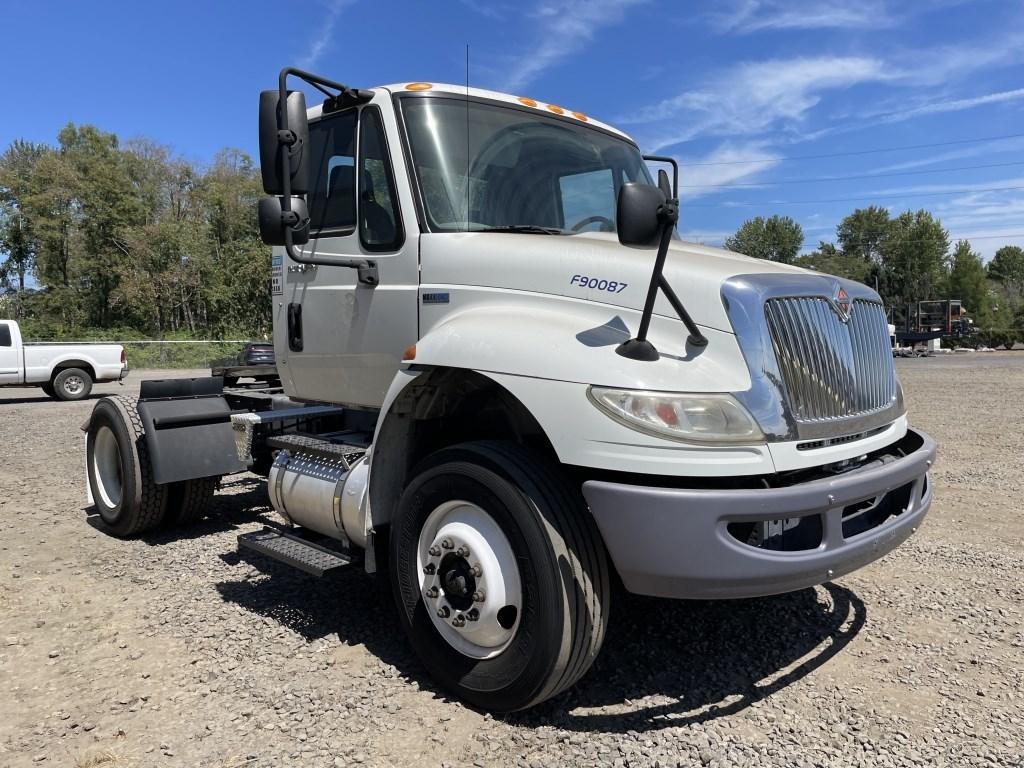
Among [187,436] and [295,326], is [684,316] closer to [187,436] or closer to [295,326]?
[295,326]

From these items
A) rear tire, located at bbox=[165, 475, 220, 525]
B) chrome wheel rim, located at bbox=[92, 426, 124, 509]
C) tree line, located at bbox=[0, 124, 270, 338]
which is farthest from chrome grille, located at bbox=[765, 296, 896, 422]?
tree line, located at bbox=[0, 124, 270, 338]

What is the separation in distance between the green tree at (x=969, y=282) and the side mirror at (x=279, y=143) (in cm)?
8556

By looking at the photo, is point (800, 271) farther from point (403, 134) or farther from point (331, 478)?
point (331, 478)

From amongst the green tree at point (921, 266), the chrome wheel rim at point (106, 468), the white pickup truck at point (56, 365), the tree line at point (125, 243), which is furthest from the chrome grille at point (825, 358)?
the green tree at point (921, 266)

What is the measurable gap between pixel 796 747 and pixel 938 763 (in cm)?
49

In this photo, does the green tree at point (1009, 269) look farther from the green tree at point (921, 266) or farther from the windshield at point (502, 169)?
the windshield at point (502, 169)

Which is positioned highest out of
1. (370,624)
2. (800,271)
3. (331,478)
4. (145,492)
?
(800,271)

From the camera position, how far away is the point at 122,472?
5.45 meters

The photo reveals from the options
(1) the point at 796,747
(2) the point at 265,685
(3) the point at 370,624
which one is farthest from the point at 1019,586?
(2) the point at 265,685

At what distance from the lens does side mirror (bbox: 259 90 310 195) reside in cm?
332

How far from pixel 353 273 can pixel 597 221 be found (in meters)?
1.39

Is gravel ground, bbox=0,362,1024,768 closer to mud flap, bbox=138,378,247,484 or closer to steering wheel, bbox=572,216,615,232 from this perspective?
mud flap, bbox=138,378,247,484

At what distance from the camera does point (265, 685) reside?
10.9ft

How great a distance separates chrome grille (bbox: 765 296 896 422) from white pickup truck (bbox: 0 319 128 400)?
62.2 feet
